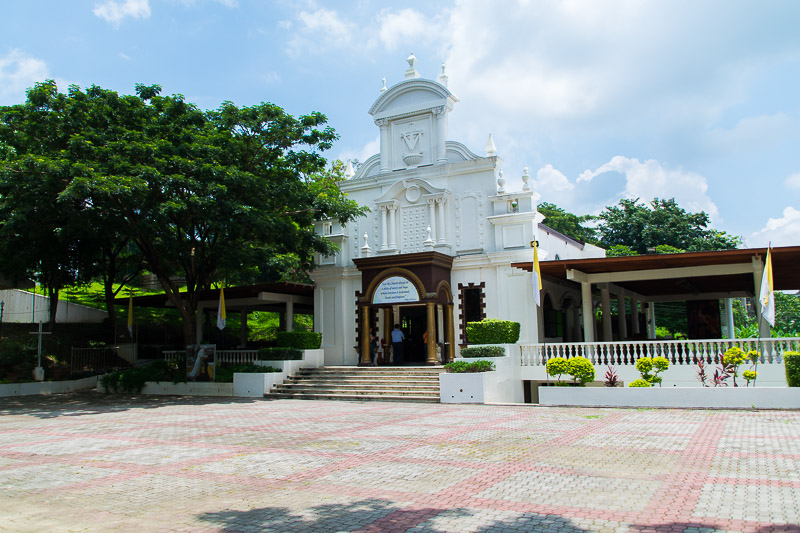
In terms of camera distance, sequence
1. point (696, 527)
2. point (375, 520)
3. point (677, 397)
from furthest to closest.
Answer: point (677, 397) → point (375, 520) → point (696, 527)

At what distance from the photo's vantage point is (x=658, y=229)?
47656 millimetres

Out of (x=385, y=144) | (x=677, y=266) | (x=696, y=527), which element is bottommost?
(x=696, y=527)

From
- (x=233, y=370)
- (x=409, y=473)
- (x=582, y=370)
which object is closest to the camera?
(x=409, y=473)

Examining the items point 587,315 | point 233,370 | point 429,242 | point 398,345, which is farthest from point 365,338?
point 587,315

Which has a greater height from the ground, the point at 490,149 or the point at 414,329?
the point at 490,149

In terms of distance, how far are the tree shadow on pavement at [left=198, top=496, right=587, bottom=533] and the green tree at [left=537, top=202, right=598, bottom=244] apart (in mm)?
46963

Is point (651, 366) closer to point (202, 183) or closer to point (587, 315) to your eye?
point (587, 315)

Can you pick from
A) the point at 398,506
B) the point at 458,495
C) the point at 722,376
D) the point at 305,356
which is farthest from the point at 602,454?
the point at 305,356

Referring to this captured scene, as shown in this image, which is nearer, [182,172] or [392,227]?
[182,172]

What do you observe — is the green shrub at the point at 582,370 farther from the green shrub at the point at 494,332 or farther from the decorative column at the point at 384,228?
the decorative column at the point at 384,228

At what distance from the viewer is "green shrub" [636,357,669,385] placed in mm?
16000

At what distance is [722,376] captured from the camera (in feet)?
52.2

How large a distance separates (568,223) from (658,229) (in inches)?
296

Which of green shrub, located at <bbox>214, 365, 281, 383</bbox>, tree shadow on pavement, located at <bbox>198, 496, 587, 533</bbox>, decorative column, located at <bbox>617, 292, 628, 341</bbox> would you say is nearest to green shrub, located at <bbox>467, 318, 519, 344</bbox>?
green shrub, located at <bbox>214, 365, 281, 383</bbox>
